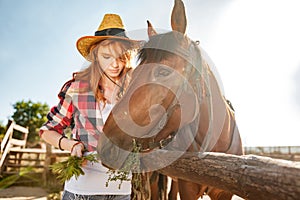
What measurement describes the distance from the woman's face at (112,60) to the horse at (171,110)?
0.87 feet

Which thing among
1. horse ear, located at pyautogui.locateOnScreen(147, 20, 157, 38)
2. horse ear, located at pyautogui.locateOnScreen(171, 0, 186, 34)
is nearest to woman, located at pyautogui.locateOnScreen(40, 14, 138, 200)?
horse ear, located at pyautogui.locateOnScreen(147, 20, 157, 38)

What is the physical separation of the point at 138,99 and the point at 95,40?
0.89 m

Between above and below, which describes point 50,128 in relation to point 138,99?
below

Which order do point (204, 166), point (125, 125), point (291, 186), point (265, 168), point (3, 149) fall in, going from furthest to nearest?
point (3, 149) < point (125, 125) < point (204, 166) < point (265, 168) < point (291, 186)

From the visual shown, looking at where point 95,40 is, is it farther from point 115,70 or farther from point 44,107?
point 44,107

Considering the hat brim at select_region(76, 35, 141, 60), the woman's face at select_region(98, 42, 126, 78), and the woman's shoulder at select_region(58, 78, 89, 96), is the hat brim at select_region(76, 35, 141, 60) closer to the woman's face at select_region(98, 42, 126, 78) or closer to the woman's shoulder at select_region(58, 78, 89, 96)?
the woman's face at select_region(98, 42, 126, 78)

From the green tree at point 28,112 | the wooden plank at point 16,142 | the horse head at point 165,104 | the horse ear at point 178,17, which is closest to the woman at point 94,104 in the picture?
the horse head at point 165,104

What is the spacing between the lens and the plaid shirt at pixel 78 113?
76.9 inches

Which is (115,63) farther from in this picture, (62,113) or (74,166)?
(74,166)

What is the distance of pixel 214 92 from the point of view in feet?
6.56

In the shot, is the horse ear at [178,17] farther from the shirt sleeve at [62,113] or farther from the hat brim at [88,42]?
the shirt sleeve at [62,113]

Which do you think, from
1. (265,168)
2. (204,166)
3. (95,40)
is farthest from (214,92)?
(265,168)

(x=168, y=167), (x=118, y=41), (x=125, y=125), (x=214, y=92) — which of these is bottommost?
(x=168, y=167)

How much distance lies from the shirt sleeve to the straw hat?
41cm
